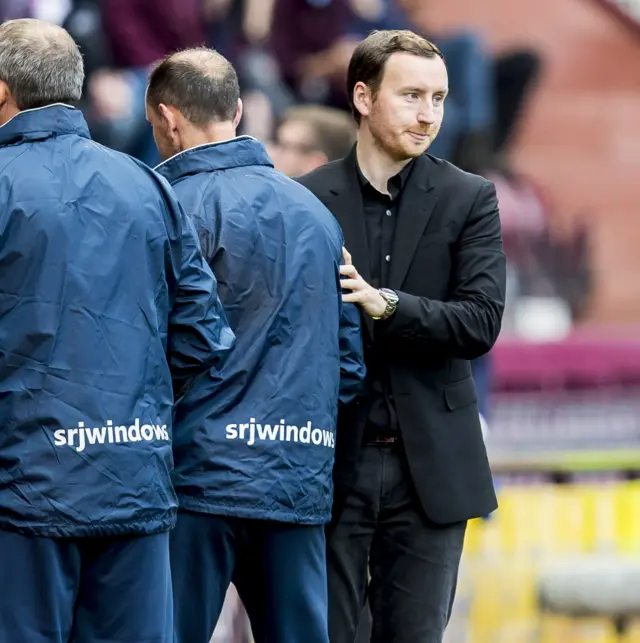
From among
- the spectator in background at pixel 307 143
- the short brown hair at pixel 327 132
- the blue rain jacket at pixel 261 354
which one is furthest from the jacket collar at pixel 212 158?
the short brown hair at pixel 327 132

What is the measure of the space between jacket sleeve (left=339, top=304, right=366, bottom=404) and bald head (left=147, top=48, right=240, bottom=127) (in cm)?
56

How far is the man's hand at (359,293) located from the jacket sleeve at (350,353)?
33 mm

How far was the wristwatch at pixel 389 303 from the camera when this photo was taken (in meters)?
4.11

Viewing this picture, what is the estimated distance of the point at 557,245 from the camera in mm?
11164

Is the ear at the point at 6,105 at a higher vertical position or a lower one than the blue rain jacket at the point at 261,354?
higher

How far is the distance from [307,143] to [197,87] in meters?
2.30

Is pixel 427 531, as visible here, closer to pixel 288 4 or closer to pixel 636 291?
pixel 288 4

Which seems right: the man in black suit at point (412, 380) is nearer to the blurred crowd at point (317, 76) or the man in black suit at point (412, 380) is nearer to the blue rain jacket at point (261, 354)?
the blue rain jacket at point (261, 354)

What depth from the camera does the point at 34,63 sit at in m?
3.53

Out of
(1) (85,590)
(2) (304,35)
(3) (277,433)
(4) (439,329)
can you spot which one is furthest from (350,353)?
(2) (304,35)

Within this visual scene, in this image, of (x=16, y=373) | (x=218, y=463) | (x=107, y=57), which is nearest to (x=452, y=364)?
(x=218, y=463)

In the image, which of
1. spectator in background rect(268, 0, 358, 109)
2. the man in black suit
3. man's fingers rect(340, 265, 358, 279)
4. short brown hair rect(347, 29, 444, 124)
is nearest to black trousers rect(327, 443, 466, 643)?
the man in black suit

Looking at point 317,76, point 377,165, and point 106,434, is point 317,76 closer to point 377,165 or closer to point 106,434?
point 377,165

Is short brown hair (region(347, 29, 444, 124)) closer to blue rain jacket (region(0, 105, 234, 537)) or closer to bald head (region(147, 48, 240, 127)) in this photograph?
bald head (region(147, 48, 240, 127))
